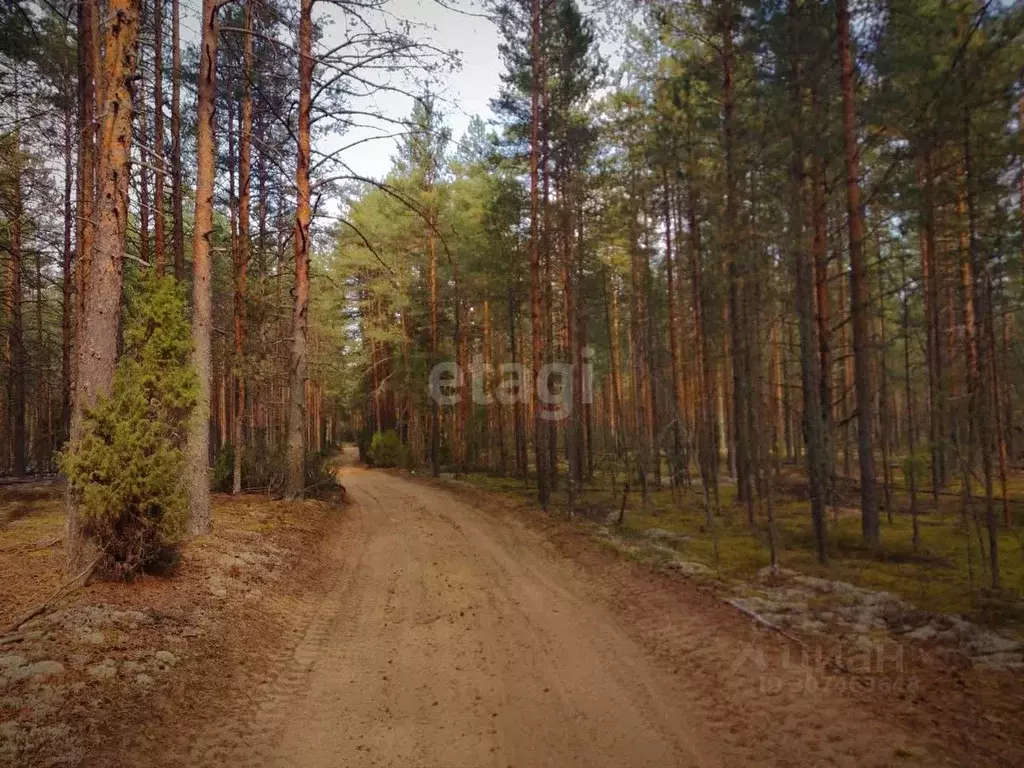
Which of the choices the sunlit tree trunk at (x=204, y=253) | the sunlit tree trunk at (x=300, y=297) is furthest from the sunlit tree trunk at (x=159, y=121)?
the sunlit tree trunk at (x=204, y=253)

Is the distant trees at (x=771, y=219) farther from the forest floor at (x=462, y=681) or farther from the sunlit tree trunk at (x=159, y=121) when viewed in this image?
the sunlit tree trunk at (x=159, y=121)

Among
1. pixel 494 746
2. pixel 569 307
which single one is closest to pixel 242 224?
pixel 569 307

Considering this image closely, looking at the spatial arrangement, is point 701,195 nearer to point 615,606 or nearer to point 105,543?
point 615,606

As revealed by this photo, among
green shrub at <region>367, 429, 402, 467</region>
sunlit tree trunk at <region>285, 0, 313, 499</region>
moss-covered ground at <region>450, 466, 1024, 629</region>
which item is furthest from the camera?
green shrub at <region>367, 429, 402, 467</region>

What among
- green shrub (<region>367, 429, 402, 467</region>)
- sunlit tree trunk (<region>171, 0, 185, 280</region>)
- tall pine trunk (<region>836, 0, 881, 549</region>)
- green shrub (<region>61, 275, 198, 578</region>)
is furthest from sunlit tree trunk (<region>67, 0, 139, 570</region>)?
green shrub (<region>367, 429, 402, 467</region>)

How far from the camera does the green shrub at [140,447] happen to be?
5668mm

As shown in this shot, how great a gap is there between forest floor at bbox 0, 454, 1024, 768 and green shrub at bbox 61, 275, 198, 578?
59 cm

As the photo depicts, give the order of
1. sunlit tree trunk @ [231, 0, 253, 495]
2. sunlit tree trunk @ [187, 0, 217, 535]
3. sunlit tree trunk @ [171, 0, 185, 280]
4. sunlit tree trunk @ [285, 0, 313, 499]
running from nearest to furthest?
sunlit tree trunk @ [187, 0, 217, 535] < sunlit tree trunk @ [171, 0, 185, 280] < sunlit tree trunk @ [285, 0, 313, 499] < sunlit tree trunk @ [231, 0, 253, 495]

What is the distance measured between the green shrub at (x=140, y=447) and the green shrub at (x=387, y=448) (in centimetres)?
2409

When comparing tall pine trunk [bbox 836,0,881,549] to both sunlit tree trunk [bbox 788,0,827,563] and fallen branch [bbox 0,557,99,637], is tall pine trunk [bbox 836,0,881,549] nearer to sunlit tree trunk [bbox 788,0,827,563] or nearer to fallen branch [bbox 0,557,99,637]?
sunlit tree trunk [bbox 788,0,827,563]

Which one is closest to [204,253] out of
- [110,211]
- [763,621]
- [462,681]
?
[110,211]

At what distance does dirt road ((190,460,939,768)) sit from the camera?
12.2 feet

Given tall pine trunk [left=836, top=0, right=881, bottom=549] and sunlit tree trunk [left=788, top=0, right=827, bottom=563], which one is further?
A: tall pine trunk [left=836, top=0, right=881, bottom=549]

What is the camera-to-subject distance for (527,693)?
4562mm
